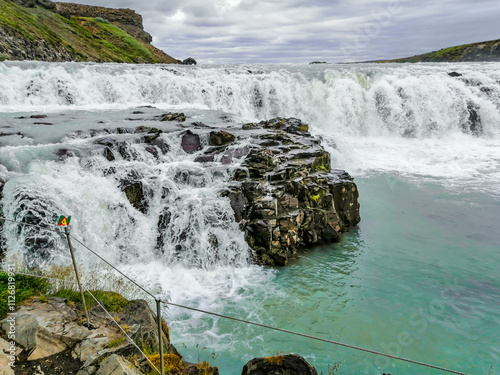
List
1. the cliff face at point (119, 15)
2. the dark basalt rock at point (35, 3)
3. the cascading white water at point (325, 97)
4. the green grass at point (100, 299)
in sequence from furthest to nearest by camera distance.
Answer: the cliff face at point (119, 15), the dark basalt rock at point (35, 3), the cascading white water at point (325, 97), the green grass at point (100, 299)

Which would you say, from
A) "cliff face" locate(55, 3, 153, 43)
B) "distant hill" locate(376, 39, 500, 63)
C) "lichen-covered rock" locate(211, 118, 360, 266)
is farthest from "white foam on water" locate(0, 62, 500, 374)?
"cliff face" locate(55, 3, 153, 43)

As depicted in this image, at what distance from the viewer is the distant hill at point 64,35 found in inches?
1463

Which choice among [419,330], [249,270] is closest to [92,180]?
[249,270]

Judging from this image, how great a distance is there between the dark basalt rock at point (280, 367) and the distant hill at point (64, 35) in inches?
1520

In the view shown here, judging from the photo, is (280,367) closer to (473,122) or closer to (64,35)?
(473,122)

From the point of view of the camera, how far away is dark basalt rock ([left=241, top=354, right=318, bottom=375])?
4594 millimetres

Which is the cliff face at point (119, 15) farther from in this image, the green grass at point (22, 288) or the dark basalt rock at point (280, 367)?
the dark basalt rock at point (280, 367)

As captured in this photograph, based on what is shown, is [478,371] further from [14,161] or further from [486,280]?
[14,161]

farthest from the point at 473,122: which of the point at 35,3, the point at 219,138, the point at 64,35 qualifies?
the point at 35,3

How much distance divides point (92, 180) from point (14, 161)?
2384mm

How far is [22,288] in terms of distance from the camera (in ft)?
16.8

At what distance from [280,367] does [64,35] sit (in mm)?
60223

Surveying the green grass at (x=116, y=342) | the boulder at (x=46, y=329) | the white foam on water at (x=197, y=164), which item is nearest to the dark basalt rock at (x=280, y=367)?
the green grass at (x=116, y=342)

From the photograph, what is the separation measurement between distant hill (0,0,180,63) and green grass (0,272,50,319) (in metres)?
35.6
